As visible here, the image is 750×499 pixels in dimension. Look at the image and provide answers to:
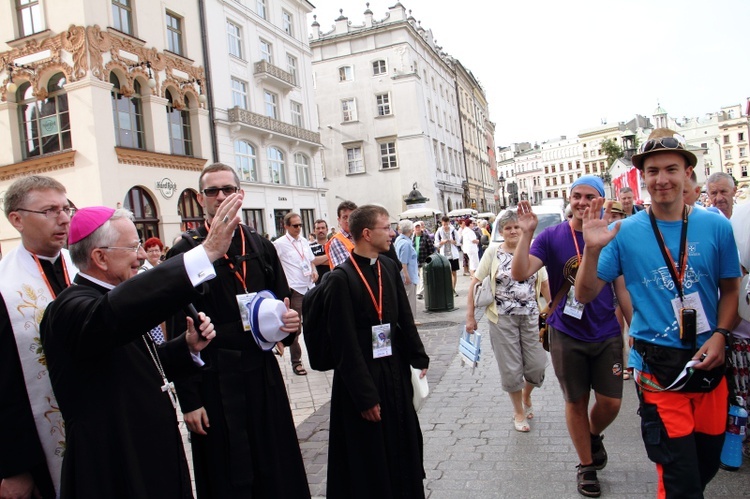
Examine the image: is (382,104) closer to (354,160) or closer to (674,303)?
(354,160)

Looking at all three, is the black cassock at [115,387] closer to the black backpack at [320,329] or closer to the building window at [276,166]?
the black backpack at [320,329]

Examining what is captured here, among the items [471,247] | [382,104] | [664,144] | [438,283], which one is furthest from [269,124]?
[664,144]

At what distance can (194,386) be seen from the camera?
109 inches

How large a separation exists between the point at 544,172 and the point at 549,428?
146 m

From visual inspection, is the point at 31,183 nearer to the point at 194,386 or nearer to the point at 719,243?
the point at 194,386

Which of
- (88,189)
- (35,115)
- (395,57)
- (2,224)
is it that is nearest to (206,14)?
(35,115)

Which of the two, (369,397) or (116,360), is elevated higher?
(116,360)

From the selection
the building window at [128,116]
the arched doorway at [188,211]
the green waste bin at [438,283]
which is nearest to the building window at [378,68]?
the arched doorway at [188,211]

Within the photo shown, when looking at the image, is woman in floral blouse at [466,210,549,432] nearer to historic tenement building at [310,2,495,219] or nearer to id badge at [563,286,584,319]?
id badge at [563,286,584,319]

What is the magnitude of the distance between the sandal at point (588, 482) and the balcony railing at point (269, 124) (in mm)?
22719

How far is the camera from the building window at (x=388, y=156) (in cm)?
4097

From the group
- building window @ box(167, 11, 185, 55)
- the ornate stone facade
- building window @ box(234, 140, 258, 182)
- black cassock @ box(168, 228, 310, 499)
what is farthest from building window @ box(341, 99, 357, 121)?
black cassock @ box(168, 228, 310, 499)

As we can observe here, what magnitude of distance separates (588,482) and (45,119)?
67.4 ft

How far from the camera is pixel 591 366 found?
147 inches
